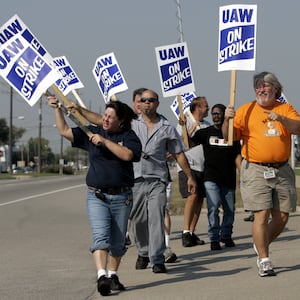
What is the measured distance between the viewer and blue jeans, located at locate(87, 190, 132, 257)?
7480mm

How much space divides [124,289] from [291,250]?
3.28 meters

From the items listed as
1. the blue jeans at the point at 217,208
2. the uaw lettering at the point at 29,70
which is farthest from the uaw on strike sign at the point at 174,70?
the uaw lettering at the point at 29,70

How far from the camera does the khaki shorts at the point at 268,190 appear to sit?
8.29m

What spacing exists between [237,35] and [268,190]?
75.2 inches

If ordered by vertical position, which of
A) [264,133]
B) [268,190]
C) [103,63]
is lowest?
[268,190]

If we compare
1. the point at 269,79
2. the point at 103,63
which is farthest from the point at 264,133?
the point at 103,63

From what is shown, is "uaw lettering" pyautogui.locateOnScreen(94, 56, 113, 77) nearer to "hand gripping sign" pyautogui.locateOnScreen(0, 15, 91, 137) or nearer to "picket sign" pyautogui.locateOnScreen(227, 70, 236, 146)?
"picket sign" pyautogui.locateOnScreen(227, 70, 236, 146)

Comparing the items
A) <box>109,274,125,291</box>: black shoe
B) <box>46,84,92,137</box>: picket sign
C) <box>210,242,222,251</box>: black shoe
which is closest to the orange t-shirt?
<box>46,84,92,137</box>: picket sign

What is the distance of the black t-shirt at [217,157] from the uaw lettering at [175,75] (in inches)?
35.7

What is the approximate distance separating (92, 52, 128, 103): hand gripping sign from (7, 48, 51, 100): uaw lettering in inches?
172

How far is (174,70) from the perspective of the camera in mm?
11297

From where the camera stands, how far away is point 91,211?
7.58 metres

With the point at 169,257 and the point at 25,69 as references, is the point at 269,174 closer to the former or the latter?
the point at 169,257

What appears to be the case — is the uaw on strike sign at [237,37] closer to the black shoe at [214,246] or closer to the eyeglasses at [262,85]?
the eyeglasses at [262,85]
